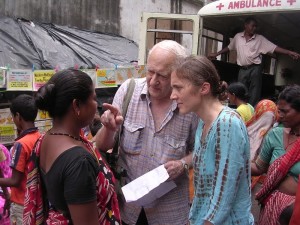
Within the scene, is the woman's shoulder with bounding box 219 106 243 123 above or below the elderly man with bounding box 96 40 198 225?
above

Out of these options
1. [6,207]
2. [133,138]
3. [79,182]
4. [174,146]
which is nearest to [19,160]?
[6,207]

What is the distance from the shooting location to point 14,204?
3266 mm

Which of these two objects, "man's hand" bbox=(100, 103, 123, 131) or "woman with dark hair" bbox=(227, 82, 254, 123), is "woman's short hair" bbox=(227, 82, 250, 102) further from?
"man's hand" bbox=(100, 103, 123, 131)

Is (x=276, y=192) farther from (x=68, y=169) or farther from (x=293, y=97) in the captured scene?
(x=68, y=169)

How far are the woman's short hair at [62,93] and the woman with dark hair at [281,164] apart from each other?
139 centimetres

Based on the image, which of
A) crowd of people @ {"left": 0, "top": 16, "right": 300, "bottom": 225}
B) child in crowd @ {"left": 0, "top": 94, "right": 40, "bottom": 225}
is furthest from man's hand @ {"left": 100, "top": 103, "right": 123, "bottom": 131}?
child in crowd @ {"left": 0, "top": 94, "right": 40, "bottom": 225}

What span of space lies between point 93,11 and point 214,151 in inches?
377

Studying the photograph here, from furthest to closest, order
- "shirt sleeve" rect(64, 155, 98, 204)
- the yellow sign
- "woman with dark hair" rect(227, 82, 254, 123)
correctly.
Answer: the yellow sign → "woman with dark hair" rect(227, 82, 254, 123) → "shirt sleeve" rect(64, 155, 98, 204)

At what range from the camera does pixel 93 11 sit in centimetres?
1073

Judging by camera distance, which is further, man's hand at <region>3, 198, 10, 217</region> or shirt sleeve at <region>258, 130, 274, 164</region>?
man's hand at <region>3, 198, 10, 217</region>

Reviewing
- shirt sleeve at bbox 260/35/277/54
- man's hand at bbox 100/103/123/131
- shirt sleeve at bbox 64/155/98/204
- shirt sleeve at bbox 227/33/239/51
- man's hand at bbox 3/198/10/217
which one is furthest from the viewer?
shirt sleeve at bbox 227/33/239/51

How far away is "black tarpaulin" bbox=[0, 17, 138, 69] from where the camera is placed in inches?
284

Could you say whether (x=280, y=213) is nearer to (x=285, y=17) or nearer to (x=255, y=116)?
(x=255, y=116)

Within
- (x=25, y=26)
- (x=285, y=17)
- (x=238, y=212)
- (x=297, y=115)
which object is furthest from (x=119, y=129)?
(x=25, y=26)
